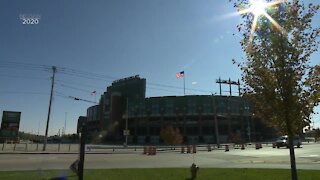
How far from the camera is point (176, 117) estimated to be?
122375 mm

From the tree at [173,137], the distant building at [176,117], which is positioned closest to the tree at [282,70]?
the tree at [173,137]

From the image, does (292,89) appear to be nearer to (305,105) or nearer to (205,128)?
(305,105)

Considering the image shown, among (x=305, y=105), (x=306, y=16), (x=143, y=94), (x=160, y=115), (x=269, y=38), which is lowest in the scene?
(x=305, y=105)

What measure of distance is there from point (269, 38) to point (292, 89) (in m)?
1.77

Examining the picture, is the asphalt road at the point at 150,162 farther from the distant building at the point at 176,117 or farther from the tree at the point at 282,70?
the distant building at the point at 176,117

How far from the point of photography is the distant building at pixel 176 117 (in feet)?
393

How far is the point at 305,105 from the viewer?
35.4 feet

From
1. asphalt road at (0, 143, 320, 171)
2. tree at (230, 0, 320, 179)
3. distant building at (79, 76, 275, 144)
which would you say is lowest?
asphalt road at (0, 143, 320, 171)

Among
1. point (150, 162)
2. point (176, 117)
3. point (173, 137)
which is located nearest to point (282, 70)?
point (150, 162)

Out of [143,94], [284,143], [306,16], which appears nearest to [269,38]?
[306,16]

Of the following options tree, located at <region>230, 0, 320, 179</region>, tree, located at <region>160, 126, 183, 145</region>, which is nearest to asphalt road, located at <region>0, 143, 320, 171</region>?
tree, located at <region>230, 0, 320, 179</region>

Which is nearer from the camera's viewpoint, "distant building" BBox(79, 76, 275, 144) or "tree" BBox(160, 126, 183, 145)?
"tree" BBox(160, 126, 183, 145)

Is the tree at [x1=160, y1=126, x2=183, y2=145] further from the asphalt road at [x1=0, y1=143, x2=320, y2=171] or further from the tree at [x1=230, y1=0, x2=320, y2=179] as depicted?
the tree at [x1=230, y1=0, x2=320, y2=179]

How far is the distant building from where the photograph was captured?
393 feet
